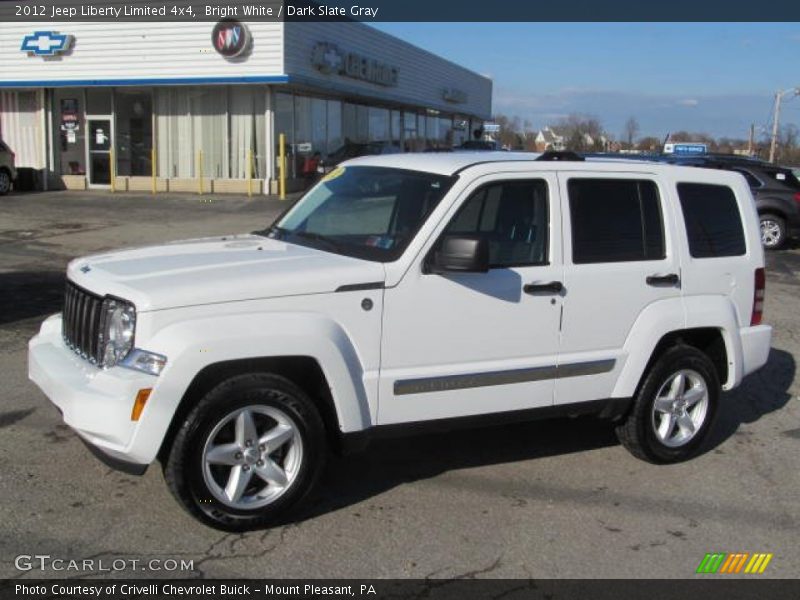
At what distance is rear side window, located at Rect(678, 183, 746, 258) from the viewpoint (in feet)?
17.4

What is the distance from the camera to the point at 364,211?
16.2 feet

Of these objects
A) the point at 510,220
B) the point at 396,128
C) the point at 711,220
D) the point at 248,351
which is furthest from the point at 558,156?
the point at 396,128

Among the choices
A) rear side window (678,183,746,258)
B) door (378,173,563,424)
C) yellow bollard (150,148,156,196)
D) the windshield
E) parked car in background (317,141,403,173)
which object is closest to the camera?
door (378,173,563,424)

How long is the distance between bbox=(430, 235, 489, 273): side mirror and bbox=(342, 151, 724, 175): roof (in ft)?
1.91

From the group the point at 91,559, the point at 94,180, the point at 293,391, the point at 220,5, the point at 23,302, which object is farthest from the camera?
the point at 94,180

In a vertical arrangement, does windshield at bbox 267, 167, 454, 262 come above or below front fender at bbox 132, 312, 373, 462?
above

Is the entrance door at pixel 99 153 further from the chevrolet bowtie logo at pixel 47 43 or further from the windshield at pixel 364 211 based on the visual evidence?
the windshield at pixel 364 211

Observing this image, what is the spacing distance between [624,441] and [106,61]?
22.7m

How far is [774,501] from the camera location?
476 centimetres

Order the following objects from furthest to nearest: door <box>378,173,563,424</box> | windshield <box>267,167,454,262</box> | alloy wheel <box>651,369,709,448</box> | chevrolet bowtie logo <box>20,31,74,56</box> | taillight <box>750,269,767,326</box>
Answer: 1. chevrolet bowtie logo <box>20,31,74,56</box>
2. taillight <box>750,269,767,326</box>
3. alloy wheel <box>651,369,709,448</box>
4. windshield <box>267,167,454,262</box>
5. door <box>378,173,563,424</box>

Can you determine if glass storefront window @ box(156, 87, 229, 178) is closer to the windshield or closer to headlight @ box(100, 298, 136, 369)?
the windshield

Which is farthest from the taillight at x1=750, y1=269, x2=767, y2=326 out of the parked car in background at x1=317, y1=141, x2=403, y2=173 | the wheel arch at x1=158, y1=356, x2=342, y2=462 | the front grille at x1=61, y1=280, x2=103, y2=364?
the parked car in background at x1=317, y1=141, x2=403, y2=173

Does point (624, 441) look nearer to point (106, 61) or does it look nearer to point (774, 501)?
point (774, 501)

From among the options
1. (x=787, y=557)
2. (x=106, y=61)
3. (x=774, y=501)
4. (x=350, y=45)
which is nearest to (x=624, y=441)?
(x=774, y=501)
